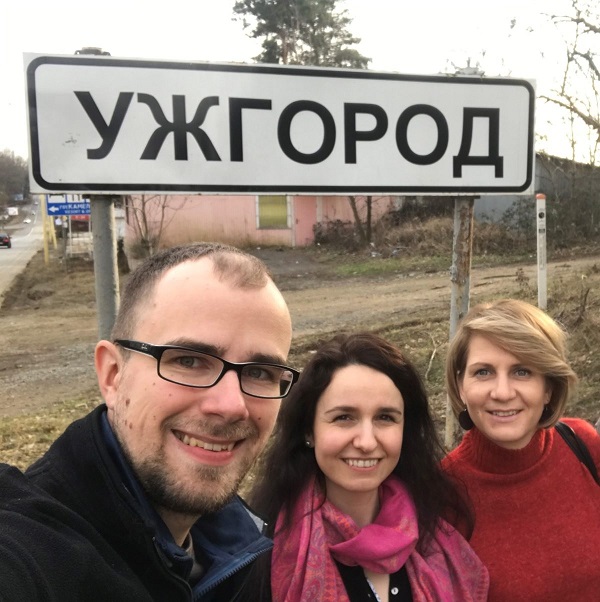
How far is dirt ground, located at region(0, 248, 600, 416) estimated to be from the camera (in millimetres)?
7797

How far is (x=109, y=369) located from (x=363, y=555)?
0.83 meters

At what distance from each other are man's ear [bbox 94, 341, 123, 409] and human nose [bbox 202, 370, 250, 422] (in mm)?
210

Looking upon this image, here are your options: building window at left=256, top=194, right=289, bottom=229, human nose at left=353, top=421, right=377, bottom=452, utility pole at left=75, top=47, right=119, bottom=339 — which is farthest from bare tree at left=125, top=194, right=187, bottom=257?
human nose at left=353, top=421, right=377, bottom=452

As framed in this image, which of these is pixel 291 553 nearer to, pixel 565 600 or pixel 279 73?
pixel 565 600

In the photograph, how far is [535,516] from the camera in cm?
186

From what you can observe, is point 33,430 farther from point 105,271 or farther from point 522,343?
point 522,343

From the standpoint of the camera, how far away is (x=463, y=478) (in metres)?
1.95

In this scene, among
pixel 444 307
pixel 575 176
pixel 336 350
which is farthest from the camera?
pixel 575 176

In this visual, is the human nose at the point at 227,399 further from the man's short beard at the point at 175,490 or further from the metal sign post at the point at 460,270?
the metal sign post at the point at 460,270

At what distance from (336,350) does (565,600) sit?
3.16ft

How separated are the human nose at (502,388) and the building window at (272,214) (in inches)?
853

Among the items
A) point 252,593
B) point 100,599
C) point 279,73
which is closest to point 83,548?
point 100,599

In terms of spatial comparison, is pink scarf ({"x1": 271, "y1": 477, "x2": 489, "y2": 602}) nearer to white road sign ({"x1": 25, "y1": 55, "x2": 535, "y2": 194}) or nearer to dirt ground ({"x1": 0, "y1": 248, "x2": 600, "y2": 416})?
white road sign ({"x1": 25, "y1": 55, "x2": 535, "y2": 194})

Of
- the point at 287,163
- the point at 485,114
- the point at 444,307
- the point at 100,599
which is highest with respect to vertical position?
the point at 485,114
